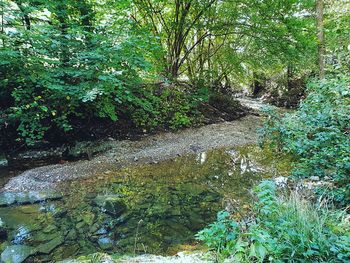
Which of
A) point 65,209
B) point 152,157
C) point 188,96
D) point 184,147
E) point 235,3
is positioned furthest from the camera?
point 188,96

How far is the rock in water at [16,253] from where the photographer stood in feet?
10.3

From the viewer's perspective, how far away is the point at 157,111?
9.38m

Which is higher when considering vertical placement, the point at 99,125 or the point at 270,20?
the point at 270,20

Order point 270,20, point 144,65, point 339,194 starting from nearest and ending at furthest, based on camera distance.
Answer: point 339,194
point 144,65
point 270,20

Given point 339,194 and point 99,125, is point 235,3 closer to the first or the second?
point 99,125

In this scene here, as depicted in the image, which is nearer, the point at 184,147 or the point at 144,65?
the point at 144,65

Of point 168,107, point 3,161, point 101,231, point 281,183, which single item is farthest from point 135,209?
point 168,107

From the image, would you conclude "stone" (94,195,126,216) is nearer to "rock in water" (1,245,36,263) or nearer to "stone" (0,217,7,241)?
"rock in water" (1,245,36,263)

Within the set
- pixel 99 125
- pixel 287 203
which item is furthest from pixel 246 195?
pixel 99 125

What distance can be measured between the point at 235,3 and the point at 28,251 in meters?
9.94

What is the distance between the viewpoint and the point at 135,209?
4492 mm

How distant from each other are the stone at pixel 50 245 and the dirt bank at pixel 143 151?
1836 millimetres

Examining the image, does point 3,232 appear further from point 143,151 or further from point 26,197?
point 143,151

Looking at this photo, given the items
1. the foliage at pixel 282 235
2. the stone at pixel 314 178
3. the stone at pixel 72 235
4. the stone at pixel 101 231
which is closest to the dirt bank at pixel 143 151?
the stone at pixel 72 235
